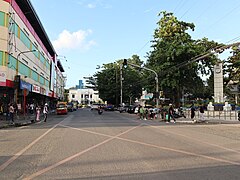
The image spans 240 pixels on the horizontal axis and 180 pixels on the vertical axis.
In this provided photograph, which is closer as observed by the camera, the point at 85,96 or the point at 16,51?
the point at 16,51

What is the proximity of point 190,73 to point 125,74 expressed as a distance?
3386 centimetres

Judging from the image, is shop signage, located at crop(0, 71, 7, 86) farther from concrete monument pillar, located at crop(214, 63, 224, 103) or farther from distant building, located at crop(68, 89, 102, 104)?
distant building, located at crop(68, 89, 102, 104)

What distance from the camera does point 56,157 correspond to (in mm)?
8703

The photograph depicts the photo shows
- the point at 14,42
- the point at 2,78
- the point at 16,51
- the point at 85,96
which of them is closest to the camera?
the point at 2,78

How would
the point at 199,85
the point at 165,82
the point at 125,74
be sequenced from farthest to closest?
the point at 125,74
the point at 199,85
the point at 165,82

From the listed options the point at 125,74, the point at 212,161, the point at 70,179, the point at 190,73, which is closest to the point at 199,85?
the point at 190,73

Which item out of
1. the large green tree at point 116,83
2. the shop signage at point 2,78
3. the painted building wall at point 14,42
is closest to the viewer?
the shop signage at point 2,78

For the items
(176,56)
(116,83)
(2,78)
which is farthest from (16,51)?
(116,83)

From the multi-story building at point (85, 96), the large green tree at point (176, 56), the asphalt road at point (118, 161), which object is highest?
the large green tree at point (176, 56)

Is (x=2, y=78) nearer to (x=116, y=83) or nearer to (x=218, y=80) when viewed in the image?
(x=218, y=80)

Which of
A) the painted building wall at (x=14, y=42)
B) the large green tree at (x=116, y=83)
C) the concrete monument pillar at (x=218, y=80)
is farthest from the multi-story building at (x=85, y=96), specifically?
the painted building wall at (x=14, y=42)

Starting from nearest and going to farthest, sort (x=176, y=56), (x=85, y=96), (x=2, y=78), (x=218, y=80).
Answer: (x=2, y=78) → (x=176, y=56) → (x=218, y=80) → (x=85, y=96)

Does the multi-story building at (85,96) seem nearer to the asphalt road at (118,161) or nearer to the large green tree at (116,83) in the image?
the large green tree at (116,83)

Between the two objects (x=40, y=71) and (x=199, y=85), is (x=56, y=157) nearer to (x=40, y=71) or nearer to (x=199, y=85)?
(x=199, y=85)
